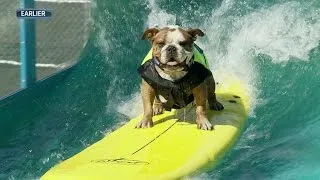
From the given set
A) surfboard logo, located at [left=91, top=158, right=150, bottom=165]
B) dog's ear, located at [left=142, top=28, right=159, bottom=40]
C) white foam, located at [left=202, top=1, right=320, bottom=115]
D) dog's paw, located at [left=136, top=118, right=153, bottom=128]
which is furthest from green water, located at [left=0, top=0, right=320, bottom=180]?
dog's ear, located at [left=142, top=28, right=159, bottom=40]

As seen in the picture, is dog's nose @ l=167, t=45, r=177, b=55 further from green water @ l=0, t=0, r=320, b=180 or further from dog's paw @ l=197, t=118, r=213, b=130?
green water @ l=0, t=0, r=320, b=180

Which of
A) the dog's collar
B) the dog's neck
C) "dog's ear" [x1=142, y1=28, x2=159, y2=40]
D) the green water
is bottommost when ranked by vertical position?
the green water

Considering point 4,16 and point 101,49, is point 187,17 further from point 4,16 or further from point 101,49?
point 4,16

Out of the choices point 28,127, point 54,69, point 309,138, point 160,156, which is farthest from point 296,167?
point 54,69

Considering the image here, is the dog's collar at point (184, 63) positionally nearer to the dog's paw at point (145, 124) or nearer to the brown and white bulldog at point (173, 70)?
the brown and white bulldog at point (173, 70)

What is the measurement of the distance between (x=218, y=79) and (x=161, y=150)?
98.5 inches

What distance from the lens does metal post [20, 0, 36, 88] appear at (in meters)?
7.09

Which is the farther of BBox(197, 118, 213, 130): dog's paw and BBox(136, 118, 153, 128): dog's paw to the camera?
BBox(136, 118, 153, 128): dog's paw

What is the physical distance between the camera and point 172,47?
515cm

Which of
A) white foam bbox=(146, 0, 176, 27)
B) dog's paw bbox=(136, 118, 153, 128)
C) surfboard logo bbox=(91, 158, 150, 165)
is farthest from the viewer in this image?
white foam bbox=(146, 0, 176, 27)

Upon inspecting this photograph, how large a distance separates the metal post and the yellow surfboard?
5.94ft

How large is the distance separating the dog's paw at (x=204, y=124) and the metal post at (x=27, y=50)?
2.54 m

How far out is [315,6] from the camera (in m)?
9.47

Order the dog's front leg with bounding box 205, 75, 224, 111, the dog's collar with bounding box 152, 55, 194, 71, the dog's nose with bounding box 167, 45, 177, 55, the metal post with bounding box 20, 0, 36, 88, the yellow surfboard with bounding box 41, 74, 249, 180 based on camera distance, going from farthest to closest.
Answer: the metal post with bounding box 20, 0, 36, 88, the dog's front leg with bounding box 205, 75, 224, 111, the dog's collar with bounding box 152, 55, 194, 71, the dog's nose with bounding box 167, 45, 177, 55, the yellow surfboard with bounding box 41, 74, 249, 180
